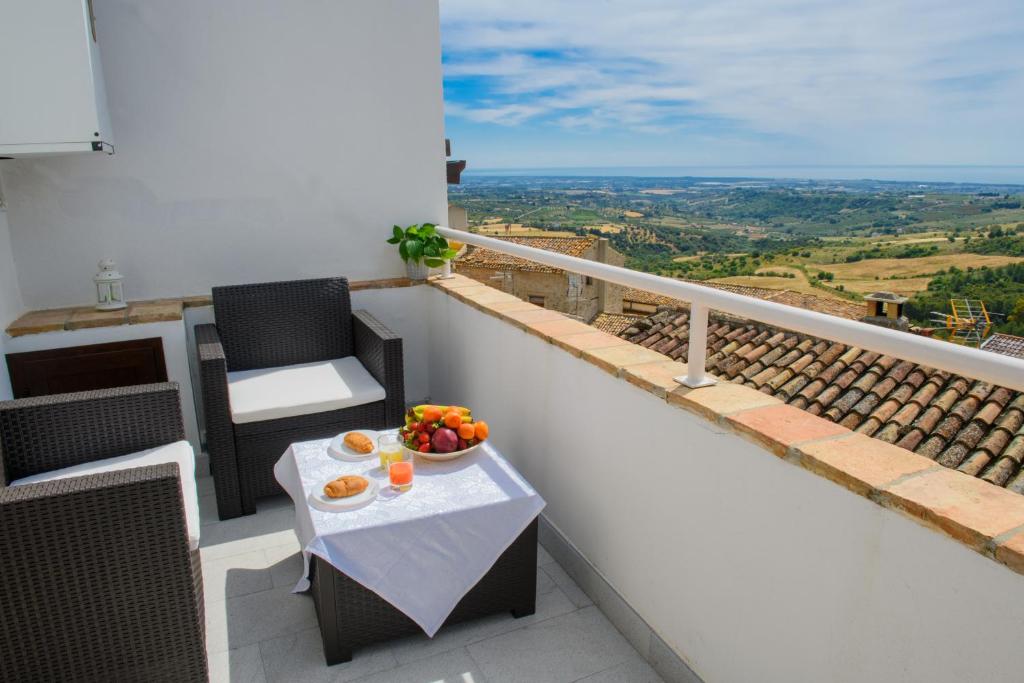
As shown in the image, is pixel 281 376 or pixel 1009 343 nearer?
pixel 281 376

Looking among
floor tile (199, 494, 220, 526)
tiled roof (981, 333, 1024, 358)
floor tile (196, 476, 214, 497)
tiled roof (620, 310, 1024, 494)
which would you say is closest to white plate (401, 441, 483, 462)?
floor tile (199, 494, 220, 526)

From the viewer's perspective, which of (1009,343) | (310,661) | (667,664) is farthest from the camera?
(1009,343)

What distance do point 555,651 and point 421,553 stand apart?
0.56 meters

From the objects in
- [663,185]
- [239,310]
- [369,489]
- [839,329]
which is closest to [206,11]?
[239,310]

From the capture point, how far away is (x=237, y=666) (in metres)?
2.11

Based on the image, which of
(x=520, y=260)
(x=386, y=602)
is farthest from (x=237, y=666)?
(x=520, y=260)

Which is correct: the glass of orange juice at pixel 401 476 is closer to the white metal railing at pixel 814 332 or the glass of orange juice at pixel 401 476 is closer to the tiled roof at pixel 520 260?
the white metal railing at pixel 814 332

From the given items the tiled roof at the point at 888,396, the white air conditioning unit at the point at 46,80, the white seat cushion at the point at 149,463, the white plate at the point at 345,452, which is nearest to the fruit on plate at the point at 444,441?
the white plate at the point at 345,452

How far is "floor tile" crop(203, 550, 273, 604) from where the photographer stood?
2494 mm

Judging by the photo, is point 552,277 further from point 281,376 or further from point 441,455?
point 441,455

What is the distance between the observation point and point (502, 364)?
10.3 feet

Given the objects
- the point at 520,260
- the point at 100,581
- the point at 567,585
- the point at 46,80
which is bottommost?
the point at 520,260

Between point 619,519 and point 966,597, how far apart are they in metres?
1.20

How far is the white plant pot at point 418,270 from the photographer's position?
13.6 feet
